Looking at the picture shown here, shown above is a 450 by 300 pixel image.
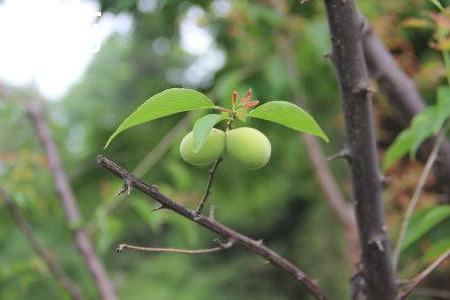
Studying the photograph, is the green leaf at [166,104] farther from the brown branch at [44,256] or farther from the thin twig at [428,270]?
the brown branch at [44,256]

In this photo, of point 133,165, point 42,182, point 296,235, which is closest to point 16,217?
point 133,165

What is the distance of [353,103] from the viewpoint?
462 mm

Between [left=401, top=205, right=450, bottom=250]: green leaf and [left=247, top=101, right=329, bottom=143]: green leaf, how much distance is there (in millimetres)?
286

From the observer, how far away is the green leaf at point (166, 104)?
0.33 m

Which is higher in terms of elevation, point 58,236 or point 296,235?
point 296,235

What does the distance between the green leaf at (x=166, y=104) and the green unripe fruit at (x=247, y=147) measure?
0.03m

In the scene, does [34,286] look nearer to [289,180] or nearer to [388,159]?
[289,180]

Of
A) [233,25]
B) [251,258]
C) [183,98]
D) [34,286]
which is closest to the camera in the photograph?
[183,98]

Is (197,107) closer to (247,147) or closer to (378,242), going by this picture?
(247,147)

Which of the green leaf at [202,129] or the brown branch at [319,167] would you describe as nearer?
the green leaf at [202,129]

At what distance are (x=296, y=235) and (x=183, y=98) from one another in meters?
3.72

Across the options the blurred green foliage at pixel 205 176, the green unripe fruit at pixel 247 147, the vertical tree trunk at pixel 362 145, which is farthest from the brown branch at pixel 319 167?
the green unripe fruit at pixel 247 147

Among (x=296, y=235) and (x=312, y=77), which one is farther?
(x=296, y=235)

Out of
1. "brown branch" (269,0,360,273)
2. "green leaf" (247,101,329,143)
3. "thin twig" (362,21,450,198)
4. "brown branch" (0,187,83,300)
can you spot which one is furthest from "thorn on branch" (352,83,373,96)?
"brown branch" (269,0,360,273)
